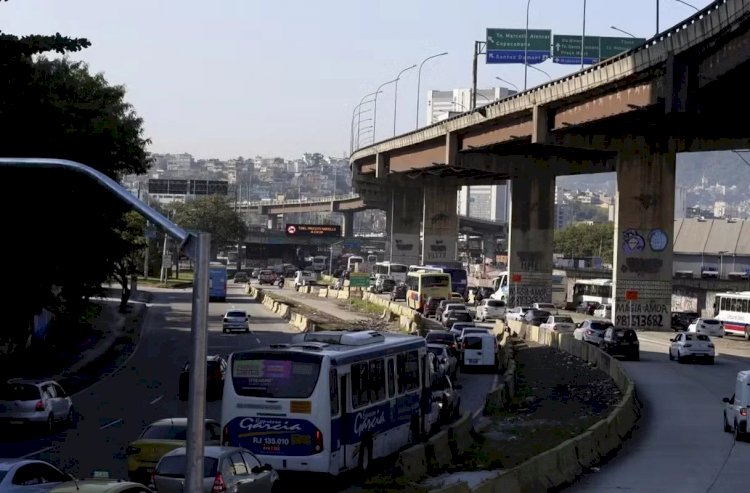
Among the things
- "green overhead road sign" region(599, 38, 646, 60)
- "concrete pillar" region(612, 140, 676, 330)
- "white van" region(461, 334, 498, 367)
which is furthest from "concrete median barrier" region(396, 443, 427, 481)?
"green overhead road sign" region(599, 38, 646, 60)

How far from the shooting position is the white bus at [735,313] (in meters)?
79.9

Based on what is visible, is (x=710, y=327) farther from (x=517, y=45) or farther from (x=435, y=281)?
(x=517, y=45)

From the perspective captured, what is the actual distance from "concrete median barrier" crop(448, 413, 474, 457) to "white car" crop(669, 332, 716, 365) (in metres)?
29.7

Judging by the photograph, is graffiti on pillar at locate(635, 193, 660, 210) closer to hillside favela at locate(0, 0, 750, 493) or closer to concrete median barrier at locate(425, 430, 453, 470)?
hillside favela at locate(0, 0, 750, 493)

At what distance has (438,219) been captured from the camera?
5020 inches

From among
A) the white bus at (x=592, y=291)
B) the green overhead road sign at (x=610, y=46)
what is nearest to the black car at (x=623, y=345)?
the green overhead road sign at (x=610, y=46)

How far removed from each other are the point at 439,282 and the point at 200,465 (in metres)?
80.5

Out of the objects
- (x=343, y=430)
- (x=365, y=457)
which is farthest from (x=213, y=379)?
(x=343, y=430)

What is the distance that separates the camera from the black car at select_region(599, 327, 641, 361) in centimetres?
5809

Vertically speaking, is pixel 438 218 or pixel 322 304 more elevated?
pixel 438 218

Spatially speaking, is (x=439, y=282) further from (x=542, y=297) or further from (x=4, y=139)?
(x=4, y=139)

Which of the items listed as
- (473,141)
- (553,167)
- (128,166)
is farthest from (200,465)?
(553,167)

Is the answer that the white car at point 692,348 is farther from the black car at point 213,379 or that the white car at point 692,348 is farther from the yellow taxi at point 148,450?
the yellow taxi at point 148,450

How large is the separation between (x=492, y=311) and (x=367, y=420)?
6492cm
